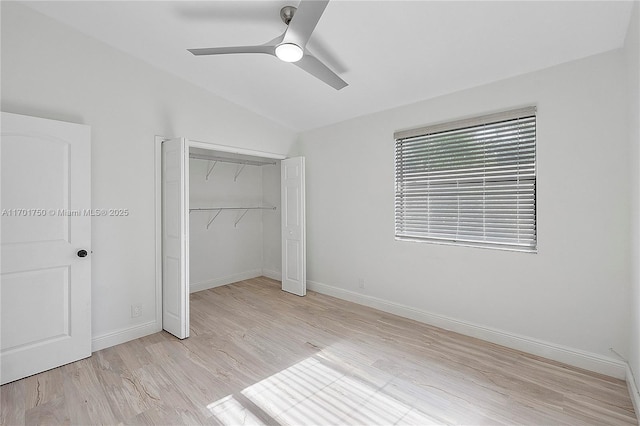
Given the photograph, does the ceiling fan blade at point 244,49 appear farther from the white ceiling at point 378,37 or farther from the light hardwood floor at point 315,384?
the light hardwood floor at point 315,384

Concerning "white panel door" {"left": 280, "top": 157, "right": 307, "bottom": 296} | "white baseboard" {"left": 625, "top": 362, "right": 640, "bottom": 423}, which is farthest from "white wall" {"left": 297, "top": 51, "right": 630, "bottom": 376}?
"white panel door" {"left": 280, "top": 157, "right": 307, "bottom": 296}

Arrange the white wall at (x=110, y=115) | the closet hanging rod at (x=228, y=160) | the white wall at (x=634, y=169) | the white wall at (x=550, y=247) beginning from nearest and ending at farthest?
the white wall at (x=634, y=169) → the white wall at (x=550, y=247) → the white wall at (x=110, y=115) → the closet hanging rod at (x=228, y=160)

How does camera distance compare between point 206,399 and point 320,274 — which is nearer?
point 206,399

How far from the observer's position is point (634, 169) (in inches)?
78.9

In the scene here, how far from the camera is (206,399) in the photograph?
2.06m

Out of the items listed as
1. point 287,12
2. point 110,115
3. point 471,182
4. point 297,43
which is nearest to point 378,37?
point 287,12

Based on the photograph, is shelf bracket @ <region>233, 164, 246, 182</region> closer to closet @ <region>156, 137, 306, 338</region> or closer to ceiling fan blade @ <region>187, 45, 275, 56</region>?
closet @ <region>156, 137, 306, 338</region>

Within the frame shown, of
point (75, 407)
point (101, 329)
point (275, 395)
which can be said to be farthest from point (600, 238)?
point (101, 329)

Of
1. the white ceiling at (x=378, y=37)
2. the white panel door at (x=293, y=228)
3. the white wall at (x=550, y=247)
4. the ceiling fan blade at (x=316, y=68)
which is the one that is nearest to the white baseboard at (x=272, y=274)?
the white panel door at (x=293, y=228)

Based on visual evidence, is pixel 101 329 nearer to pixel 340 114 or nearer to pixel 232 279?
pixel 232 279

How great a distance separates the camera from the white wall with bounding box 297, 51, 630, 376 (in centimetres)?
226

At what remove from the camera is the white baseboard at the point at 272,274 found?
5.17 metres

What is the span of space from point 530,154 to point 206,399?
10.8ft

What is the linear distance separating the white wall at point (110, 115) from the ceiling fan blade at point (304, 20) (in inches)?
79.1
